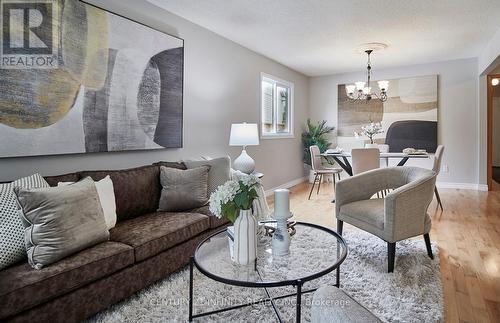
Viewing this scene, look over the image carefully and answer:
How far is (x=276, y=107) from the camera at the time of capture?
601 centimetres

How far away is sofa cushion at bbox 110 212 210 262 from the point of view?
6.75ft

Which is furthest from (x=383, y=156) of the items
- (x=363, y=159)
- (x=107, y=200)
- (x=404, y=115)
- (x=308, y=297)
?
(x=107, y=200)

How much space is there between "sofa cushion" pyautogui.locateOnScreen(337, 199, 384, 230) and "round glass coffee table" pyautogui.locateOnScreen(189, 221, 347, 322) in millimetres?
635

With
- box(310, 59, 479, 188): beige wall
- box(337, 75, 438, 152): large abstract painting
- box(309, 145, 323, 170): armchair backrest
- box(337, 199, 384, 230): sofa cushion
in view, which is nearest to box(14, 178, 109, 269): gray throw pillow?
box(337, 199, 384, 230): sofa cushion

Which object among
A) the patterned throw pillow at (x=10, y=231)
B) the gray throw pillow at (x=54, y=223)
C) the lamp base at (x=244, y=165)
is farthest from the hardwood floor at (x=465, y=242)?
the patterned throw pillow at (x=10, y=231)

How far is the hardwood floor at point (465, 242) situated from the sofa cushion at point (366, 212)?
598 millimetres

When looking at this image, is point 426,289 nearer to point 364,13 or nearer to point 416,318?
point 416,318

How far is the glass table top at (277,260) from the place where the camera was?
5.00ft

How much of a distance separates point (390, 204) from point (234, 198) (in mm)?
1345

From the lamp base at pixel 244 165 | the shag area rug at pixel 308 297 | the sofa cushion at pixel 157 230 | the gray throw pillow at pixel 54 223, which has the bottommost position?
the shag area rug at pixel 308 297

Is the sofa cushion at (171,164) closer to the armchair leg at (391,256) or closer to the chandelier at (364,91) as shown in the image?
the armchair leg at (391,256)

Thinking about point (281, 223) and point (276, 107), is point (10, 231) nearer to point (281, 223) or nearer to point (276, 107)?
point (281, 223)

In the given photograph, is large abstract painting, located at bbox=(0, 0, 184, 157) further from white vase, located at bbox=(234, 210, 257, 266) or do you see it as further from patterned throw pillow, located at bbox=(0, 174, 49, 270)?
white vase, located at bbox=(234, 210, 257, 266)

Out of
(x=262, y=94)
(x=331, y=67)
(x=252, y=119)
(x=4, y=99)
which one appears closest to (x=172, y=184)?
(x=4, y=99)
